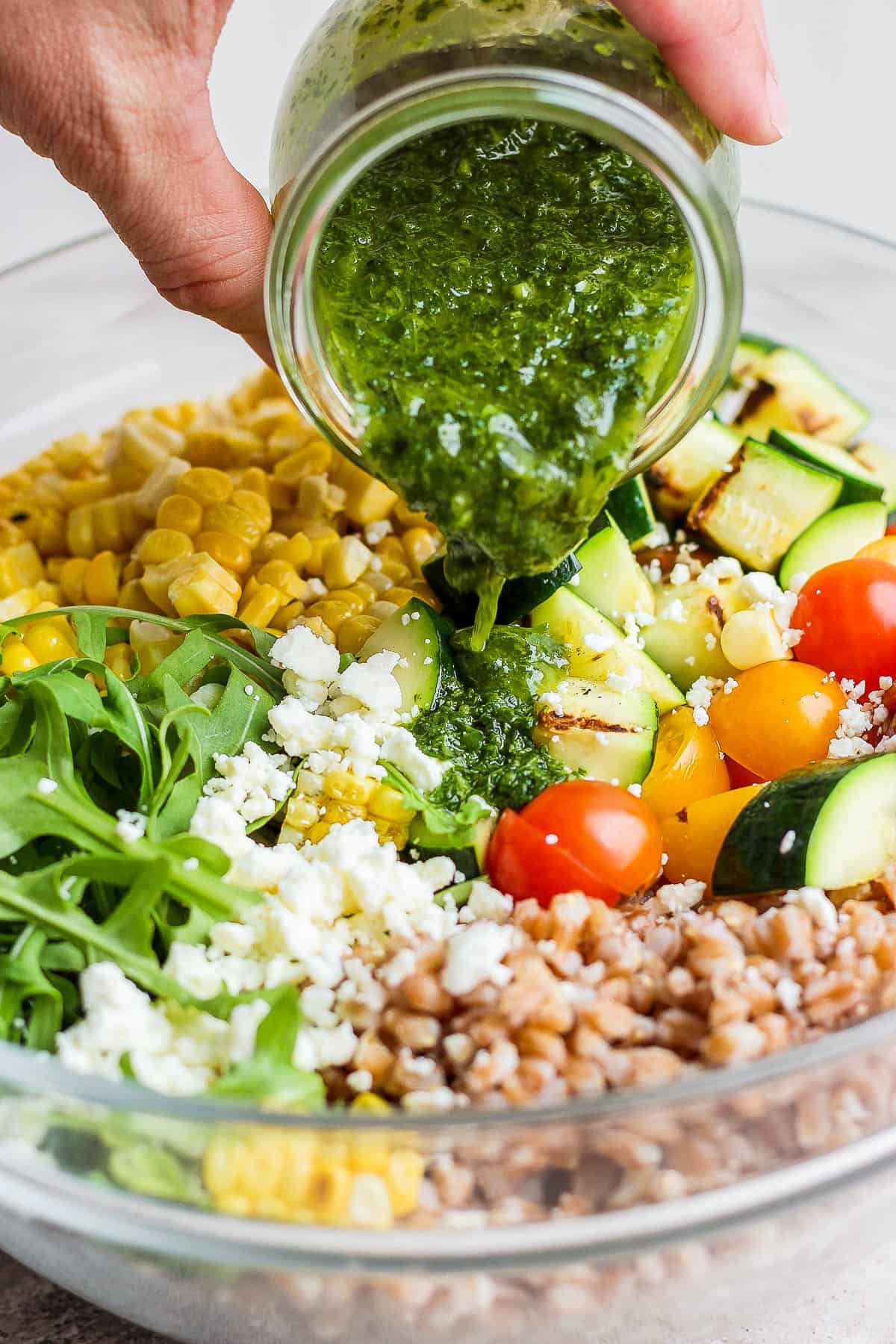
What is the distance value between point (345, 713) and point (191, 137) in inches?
43.4

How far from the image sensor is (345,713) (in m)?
2.64

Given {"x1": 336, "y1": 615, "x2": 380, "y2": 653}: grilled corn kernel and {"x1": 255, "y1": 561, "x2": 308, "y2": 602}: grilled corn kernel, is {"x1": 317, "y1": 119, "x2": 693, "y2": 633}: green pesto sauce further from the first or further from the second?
{"x1": 255, "y1": 561, "x2": 308, "y2": 602}: grilled corn kernel

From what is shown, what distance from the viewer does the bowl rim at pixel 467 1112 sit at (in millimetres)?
1577

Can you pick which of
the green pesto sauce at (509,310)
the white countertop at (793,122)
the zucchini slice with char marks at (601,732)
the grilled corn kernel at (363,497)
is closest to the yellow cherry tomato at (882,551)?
the zucchini slice with char marks at (601,732)

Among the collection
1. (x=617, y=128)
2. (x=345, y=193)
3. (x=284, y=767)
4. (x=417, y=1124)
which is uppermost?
(x=617, y=128)

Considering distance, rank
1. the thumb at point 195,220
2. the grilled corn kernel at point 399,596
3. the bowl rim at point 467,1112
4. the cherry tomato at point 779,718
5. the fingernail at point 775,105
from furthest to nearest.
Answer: the grilled corn kernel at point 399,596 → the cherry tomato at point 779,718 → the thumb at point 195,220 → the fingernail at point 775,105 → the bowl rim at point 467,1112

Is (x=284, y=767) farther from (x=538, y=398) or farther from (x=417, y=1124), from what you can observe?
(x=417, y=1124)

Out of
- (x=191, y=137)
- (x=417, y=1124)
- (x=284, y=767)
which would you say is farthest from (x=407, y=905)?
(x=191, y=137)

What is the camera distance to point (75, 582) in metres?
3.26

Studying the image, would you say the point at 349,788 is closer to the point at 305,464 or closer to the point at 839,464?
the point at 305,464

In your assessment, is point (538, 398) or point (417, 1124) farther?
point (538, 398)

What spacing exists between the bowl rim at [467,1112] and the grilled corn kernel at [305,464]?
1935 mm

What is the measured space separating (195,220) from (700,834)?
1.51 meters

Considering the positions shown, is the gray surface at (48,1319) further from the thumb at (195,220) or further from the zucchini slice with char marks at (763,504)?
the zucchini slice with char marks at (763,504)
